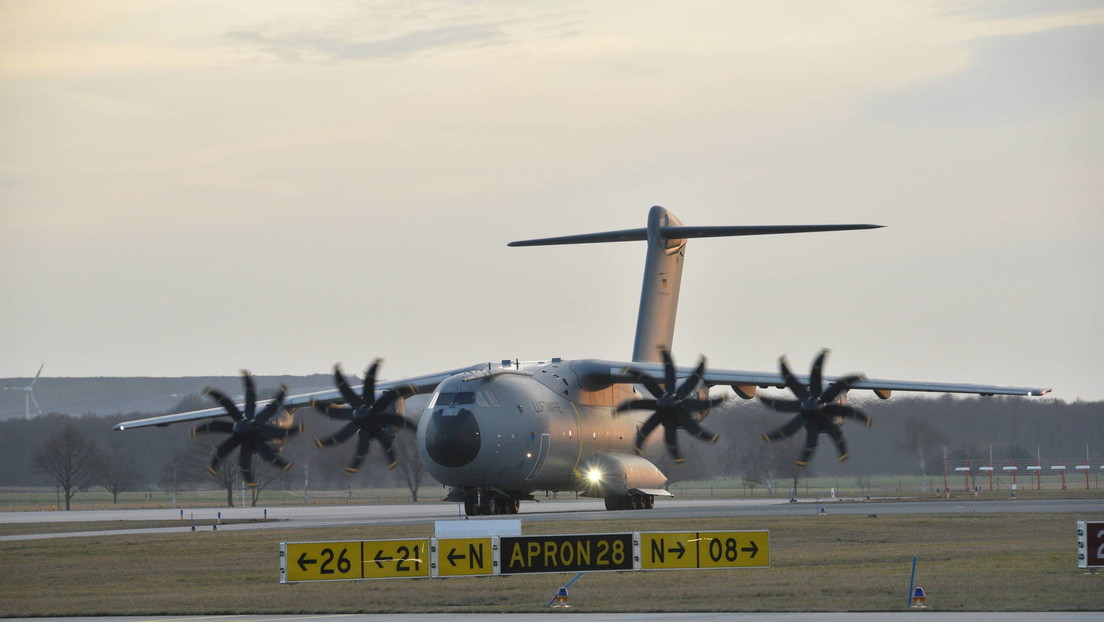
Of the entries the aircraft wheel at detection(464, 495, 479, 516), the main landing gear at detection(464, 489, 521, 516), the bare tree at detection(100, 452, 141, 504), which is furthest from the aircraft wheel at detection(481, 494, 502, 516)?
the bare tree at detection(100, 452, 141, 504)

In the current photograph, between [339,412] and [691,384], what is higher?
[691,384]

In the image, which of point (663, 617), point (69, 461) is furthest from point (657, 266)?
point (69, 461)

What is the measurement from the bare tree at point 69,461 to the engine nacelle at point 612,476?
38.2 metres

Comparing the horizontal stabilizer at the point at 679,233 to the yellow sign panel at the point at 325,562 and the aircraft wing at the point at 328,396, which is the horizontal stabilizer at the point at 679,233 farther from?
the yellow sign panel at the point at 325,562

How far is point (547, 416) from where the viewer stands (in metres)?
39.8

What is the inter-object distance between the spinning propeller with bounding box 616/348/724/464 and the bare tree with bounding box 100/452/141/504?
150ft

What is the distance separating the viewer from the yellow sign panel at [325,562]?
22922 mm

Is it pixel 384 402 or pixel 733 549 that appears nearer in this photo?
pixel 733 549


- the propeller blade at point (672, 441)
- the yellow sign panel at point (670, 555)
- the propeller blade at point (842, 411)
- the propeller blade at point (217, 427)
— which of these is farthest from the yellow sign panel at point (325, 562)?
the propeller blade at point (842, 411)

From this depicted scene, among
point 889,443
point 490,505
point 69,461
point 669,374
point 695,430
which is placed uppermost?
point 669,374

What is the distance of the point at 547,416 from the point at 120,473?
44141 millimetres

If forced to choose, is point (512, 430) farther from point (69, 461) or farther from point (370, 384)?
point (69, 461)

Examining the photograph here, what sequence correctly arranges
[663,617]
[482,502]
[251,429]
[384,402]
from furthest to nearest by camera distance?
[251,429] < [482,502] < [384,402] < [663,617]

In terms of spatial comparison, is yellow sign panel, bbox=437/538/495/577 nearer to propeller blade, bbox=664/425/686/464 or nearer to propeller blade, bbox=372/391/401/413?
propeller blade, bbox=664/425/686/464
